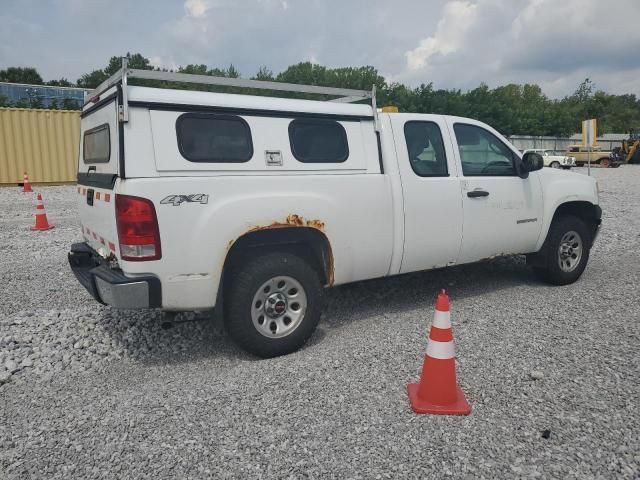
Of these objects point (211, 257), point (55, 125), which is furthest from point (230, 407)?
point (55, 125)

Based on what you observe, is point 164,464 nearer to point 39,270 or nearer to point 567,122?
point 39,270

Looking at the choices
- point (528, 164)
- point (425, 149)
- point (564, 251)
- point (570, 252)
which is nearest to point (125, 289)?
point (425, 149)

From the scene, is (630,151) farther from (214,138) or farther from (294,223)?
(214,138)

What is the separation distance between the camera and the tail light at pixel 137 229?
314cm

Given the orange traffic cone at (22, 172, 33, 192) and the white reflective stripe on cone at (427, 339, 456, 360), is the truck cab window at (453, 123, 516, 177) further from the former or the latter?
the orange traffic cone at (22, 172, 33, 192)

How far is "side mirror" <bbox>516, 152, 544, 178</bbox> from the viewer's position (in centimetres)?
496

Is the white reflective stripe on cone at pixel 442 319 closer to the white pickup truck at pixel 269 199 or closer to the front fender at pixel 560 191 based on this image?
the white pickup truck at pixel 269 199

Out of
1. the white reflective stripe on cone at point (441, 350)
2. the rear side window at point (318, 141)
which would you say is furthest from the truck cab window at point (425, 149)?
the white reflective stripe on cone at point (441, 350)

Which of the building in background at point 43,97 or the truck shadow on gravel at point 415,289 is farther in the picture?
the building in background at point 43,97

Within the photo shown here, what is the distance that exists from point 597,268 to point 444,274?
2.11 metres

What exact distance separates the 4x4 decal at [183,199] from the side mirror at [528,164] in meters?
3.39

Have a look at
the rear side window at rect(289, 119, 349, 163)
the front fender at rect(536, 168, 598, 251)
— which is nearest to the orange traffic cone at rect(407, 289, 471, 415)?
the rear side window at rect(289, 119, 349, 163)

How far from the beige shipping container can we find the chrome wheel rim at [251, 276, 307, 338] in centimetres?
1769

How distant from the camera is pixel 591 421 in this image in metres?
2.81
